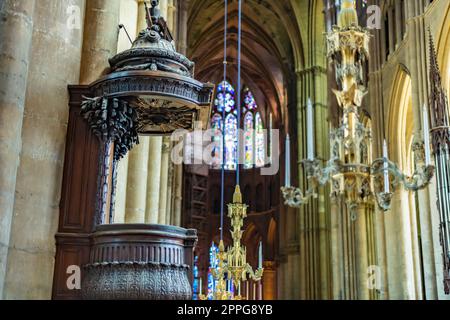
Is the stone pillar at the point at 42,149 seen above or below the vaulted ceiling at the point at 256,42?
below

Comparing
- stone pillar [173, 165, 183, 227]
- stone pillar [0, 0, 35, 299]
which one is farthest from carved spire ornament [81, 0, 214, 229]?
stone pillar [173, 165, 183, 227]

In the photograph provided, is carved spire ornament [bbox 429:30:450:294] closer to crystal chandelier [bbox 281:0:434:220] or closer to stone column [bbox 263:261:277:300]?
crystal chandelier [bbox 281:0:434:220]

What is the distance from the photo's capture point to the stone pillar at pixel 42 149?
507 cm

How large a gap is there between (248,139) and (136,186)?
1006 inches

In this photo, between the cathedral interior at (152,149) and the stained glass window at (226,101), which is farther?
the stained glass window at (226,101)

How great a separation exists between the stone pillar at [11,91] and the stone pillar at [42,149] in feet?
0.09

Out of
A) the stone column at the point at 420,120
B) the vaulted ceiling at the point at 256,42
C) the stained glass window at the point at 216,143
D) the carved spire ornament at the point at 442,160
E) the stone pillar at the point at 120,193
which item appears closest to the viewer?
the stone pillar at the point at 120,193

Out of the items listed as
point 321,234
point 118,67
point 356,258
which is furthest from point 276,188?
point 118,67

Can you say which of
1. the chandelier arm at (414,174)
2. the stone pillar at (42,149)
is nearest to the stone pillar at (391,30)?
the chandelier arm at (414,174)

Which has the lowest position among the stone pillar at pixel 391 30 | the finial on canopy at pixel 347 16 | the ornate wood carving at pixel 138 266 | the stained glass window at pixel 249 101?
the ornate wood carving at pixel 138 266

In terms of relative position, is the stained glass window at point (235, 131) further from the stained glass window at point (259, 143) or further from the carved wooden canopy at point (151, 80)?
the carved wooden canopy at point (151, 80)

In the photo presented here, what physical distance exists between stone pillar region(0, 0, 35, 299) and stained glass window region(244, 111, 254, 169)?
2803cm

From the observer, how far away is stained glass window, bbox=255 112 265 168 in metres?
32.7

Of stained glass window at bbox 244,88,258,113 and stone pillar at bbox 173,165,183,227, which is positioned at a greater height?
stained glass window at bbox 244,88,258,113
